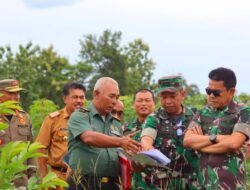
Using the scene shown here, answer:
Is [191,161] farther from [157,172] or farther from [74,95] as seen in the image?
[74,95]

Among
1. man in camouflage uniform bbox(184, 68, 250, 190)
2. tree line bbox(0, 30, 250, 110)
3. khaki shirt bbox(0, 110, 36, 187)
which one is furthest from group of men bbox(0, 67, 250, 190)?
tree line bbox(0, 30, 250, 110)

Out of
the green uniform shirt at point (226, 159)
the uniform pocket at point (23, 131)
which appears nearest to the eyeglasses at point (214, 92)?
the green uniform shirt at point (226, 159)

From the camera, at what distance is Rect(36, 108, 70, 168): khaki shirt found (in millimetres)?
6617

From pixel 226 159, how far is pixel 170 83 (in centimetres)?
85

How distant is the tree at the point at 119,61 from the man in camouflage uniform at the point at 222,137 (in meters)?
35.7

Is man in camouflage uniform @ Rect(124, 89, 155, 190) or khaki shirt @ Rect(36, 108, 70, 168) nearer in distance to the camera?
→ man in camouflage uniform @ Rect(124, 89, 155, 190)

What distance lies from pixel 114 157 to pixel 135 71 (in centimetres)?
3798

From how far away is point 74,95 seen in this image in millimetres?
6754

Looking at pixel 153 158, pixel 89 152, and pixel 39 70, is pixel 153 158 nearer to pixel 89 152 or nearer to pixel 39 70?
pixel 89 152

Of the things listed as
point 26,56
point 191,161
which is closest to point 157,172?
point 191,161

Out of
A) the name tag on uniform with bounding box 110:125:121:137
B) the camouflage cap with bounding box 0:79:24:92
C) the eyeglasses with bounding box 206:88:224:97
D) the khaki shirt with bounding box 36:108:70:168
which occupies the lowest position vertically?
the khaki shirt with bounding box 36:108:70:168

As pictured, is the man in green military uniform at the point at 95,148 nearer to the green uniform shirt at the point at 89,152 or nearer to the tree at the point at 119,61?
the green uniform shirt at the point at 89,152

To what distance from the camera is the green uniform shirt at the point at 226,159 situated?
456cm

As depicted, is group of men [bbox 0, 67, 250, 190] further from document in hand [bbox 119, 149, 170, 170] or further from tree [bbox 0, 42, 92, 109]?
tree [bbox 0, 42, 92, 109]
